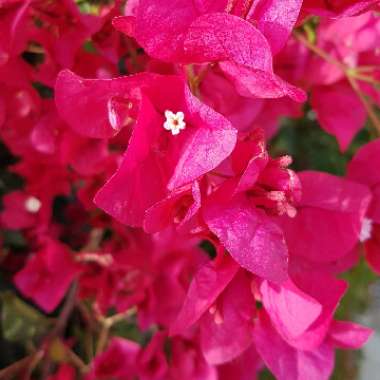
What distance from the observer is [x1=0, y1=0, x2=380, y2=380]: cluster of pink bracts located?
0.32 metres

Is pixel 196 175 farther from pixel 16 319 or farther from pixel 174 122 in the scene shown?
pixel 16 319

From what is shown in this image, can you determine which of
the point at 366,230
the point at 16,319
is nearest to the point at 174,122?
the point at 366,230

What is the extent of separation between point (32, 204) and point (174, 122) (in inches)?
10.0

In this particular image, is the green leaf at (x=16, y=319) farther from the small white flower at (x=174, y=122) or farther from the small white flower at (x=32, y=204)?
the small white flower at (x=174, y=122)

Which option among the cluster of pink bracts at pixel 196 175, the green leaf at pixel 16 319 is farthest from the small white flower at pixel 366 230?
the green leaf at pixel 16 319

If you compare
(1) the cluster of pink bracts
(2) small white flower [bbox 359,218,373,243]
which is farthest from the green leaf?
(2) small white flower [bbox 359,218,373,243]

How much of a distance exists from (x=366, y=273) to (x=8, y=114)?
1.64ft

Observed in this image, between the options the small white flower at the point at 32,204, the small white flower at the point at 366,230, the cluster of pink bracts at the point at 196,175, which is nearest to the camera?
the cluster of pink bracts at the point at 196,175

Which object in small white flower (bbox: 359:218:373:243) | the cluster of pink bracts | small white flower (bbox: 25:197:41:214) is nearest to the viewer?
the cluster of pink bracts

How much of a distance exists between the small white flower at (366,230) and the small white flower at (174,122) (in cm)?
17

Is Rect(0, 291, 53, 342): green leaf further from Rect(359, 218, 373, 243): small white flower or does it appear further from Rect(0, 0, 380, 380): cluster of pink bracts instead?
Rect(359, 218, 373, 243): small white flower

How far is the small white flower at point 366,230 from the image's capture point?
1.50 ft

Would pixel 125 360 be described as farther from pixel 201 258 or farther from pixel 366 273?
pixel 366 273

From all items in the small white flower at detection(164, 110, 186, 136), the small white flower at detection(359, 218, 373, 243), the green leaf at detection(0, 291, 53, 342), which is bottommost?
the green leaf at detection(0, 291, 53, 342)
